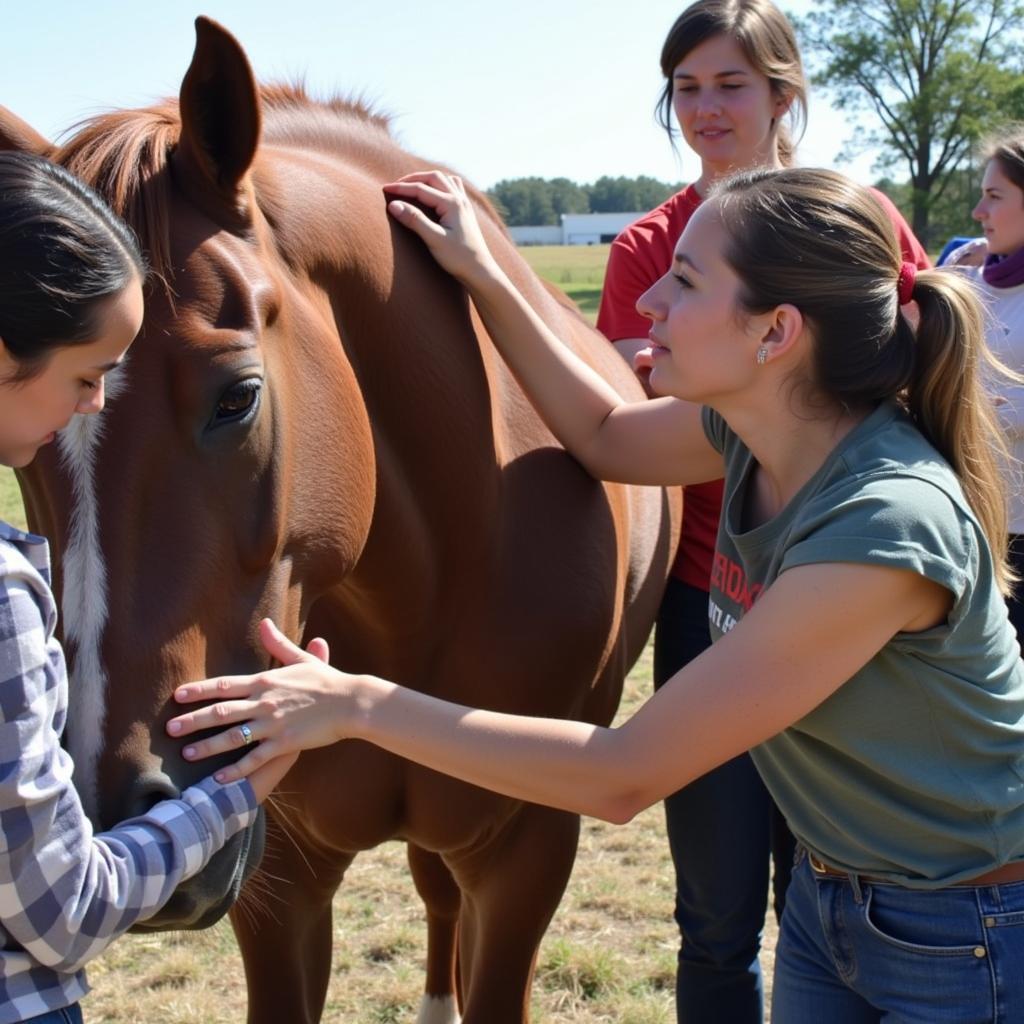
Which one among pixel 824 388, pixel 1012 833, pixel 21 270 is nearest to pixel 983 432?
pixel 824 388

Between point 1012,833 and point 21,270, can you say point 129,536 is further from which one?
point 1012,833

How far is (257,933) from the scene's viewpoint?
3.00 m

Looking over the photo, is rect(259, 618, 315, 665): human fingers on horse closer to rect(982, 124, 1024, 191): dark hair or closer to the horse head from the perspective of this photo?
the horse head

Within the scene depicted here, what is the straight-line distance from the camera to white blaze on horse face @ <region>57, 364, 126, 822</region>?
1640mm

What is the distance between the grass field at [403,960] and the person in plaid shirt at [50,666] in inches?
97.8

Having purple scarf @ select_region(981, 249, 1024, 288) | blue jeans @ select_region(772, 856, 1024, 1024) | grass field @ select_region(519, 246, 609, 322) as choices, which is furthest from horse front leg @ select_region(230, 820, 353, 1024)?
grass field @ select_region(519, 246, 609, 322)

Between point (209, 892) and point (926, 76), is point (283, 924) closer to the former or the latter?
point (209, 892)

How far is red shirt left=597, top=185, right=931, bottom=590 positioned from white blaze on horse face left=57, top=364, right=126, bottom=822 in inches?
73.9

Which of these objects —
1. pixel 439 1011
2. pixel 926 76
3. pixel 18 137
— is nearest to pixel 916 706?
pixel 18 137

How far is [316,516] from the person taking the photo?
6.81 feet

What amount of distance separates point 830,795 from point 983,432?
0.69 metres

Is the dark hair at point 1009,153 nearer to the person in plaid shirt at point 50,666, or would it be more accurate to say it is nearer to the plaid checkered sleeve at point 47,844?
the person in plaid shirt at point 50,666

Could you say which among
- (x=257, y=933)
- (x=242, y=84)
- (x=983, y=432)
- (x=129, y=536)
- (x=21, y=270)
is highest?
(x=242, y=84)

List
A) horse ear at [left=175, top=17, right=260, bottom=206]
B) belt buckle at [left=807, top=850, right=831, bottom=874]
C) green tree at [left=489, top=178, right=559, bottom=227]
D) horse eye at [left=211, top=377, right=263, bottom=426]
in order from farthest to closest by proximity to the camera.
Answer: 1. green tree at [left=489, top=178, right=559, bottom=227]
2. belt buckle at [left=807, top=850, right=831, bottom=874]
3. horse ear at [left=175, top=17, right=260, bottom=206]
4. horse eye at [left=211, top=377, right=263, bottom=426]
